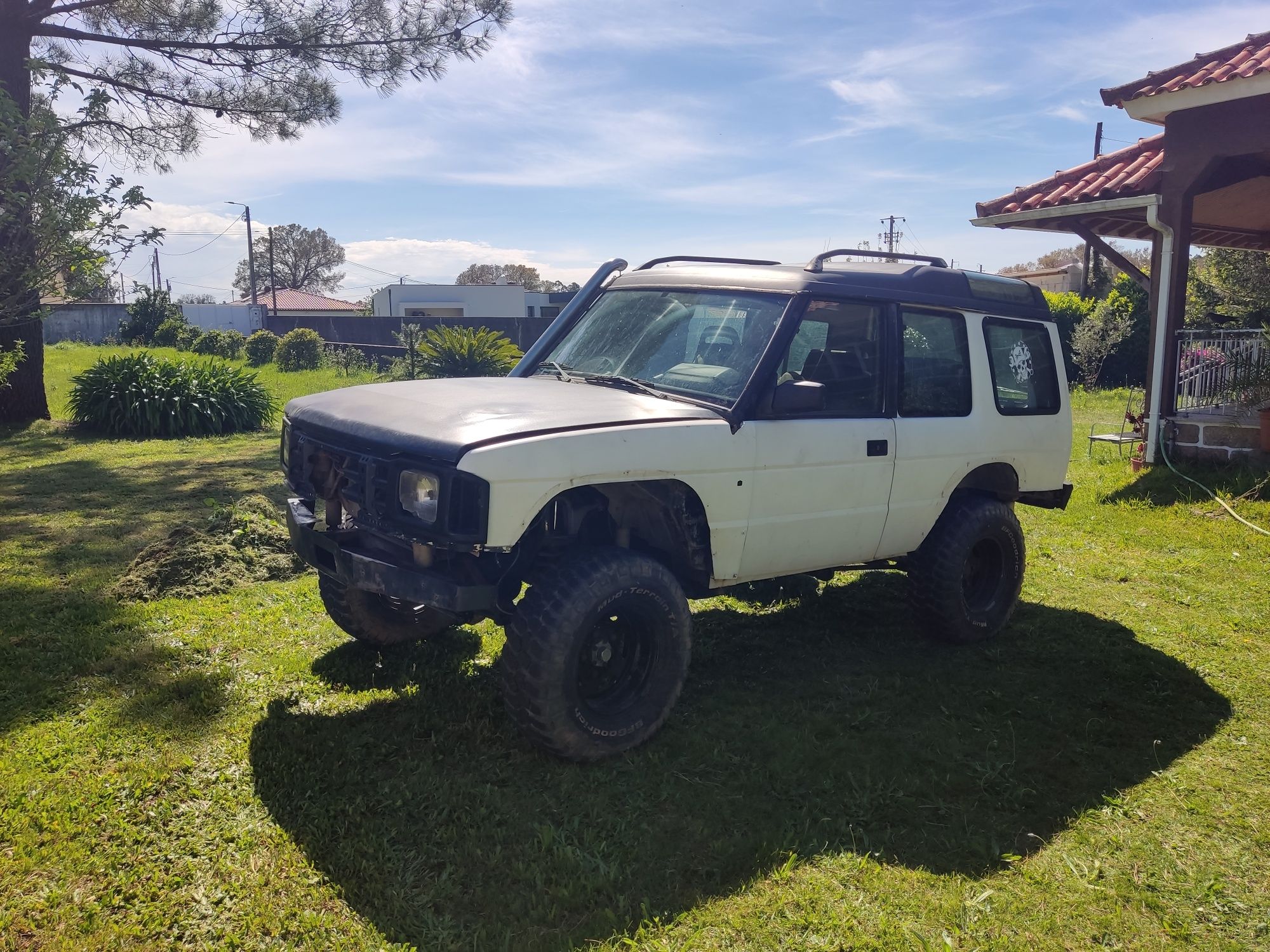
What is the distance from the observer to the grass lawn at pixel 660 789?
2.97 metres

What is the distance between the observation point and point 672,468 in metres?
3.83

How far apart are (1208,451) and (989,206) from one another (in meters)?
4.03

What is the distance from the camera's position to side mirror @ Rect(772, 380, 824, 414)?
13.4 feet

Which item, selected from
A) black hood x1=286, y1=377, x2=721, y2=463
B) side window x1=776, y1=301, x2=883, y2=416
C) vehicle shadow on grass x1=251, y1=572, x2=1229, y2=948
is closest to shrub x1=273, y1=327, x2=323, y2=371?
vehicle shadow on grass x1=251, y1=572, x2=1229, y2=948

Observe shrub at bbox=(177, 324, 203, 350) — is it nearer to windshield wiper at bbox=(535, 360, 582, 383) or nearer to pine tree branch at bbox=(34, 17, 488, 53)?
pine tree branch at bbox=(34, 17, 488, 53)

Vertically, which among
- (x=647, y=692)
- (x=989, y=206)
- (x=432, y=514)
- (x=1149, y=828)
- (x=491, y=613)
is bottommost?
(x=1149, y=828)

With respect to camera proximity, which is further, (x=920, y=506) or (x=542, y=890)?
(x=920, y=506)

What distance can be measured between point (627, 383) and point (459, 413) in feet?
3.27

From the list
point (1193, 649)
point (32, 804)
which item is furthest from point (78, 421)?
point (1193, 649)

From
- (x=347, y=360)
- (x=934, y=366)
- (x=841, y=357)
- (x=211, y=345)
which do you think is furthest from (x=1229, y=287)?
(x=211, y=345)

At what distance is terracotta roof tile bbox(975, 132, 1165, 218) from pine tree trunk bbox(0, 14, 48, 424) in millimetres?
10287

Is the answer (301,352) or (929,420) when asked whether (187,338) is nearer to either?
(301,352)

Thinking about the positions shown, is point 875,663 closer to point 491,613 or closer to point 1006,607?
point 1006,607

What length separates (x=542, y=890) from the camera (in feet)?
10.1
